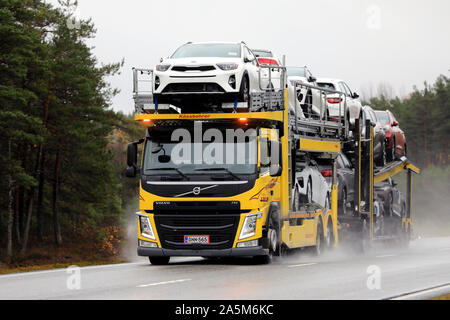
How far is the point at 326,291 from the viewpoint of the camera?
11883mm

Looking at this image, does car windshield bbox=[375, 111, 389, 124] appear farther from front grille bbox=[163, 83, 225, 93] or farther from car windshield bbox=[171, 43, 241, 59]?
front grille bbox=[163, 83, 225, 93]

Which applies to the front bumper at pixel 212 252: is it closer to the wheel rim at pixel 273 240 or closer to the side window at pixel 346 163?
the wheel rim at pixel 273 240

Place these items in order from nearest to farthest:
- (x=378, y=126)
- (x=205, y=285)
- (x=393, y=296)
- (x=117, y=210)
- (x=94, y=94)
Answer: (x=393, y=296) < (x=205, y=285) < (x=378, y=126) < (x=94, y=94) < (x=117, y=210)

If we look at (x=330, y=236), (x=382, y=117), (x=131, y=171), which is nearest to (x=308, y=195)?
(x=330, y=236)

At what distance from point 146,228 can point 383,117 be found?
14.6m

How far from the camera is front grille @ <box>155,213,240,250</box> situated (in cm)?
1652

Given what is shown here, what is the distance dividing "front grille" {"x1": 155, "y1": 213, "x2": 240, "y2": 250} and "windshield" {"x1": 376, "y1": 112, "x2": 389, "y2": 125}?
45.4 ft

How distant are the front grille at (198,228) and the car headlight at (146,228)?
0.62 feet

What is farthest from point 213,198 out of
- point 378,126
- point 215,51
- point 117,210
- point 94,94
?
point 117,210

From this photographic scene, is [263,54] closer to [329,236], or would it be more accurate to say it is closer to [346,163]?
[329,236]

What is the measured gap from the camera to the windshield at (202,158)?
1653 centimetres

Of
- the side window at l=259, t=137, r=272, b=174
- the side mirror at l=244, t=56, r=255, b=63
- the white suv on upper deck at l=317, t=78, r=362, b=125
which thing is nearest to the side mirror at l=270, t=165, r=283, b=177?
the side window at l=259, t=137, r=272, b=174
